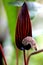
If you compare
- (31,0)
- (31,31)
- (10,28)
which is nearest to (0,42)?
(10,28)

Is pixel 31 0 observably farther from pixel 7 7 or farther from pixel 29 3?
pixel 7 7

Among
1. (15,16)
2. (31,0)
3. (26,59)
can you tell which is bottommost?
(26,59)

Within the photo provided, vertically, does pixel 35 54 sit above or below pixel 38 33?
below

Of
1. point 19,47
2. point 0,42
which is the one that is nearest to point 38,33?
point 19,47
